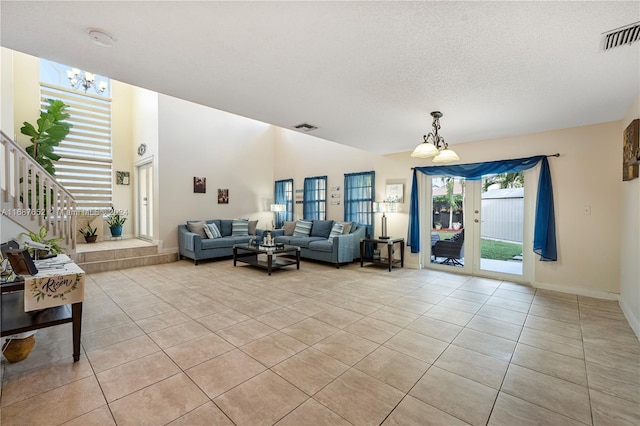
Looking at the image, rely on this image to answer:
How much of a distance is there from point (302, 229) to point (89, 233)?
16.3 ft

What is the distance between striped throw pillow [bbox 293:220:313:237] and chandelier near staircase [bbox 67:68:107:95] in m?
5.54

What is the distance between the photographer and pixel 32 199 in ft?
13.5

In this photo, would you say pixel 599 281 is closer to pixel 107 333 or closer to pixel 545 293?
pixel 545 293

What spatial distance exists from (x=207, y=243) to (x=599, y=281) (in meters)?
6.72

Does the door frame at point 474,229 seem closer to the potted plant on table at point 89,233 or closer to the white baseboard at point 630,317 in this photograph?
the white baseboard at point 630,317

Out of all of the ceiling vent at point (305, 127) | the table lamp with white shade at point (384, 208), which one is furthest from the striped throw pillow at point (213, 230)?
the table lamp with white shade at point (384, 208)

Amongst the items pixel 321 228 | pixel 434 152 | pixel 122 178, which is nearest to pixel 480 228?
pixel 434 152

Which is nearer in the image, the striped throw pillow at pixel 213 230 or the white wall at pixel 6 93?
the white wall at pixel 6 93

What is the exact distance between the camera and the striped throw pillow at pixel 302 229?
7086 millimetres

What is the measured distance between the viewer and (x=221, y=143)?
297 inches

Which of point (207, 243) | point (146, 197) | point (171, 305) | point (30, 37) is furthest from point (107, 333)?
point (146, 197)

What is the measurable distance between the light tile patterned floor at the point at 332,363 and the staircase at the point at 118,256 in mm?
1703

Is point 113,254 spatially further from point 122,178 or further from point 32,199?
point 122,178

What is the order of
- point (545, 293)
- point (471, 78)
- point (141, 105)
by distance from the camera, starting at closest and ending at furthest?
point (471, 78)
point (545, 293)
point (141, 105)
